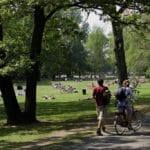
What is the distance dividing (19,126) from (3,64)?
333cm

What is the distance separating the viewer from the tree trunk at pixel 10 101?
2467 centimetres

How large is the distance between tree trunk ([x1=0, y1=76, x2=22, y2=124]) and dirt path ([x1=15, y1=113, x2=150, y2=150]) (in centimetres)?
498

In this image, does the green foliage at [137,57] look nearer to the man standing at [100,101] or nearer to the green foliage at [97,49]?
the green foliage at [97,49]

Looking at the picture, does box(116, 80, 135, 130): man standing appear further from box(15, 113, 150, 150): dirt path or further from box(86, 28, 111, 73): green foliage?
box(86, 28, 111, 73): green foliage

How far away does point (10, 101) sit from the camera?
81.6 feet

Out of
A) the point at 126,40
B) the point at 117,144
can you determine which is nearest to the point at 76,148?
the point at 117,144

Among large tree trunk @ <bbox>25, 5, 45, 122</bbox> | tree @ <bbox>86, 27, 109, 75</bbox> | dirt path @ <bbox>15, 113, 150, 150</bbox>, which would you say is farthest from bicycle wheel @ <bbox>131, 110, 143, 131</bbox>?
tree @ <bbox>86, 27, 109, 75</bbox>

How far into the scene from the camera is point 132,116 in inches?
706

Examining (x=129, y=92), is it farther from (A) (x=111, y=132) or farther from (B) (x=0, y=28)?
(B) (x=0, y=28)

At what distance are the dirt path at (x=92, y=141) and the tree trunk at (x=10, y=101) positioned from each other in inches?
196

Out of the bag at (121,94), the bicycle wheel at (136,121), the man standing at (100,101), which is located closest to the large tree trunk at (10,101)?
the bicycle wheel at (136,121)

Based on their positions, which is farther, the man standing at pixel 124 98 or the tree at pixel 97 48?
the tree at pixel 97 48

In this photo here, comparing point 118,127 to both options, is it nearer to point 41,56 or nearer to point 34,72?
point 34,72

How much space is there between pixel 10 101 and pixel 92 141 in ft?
31.3
